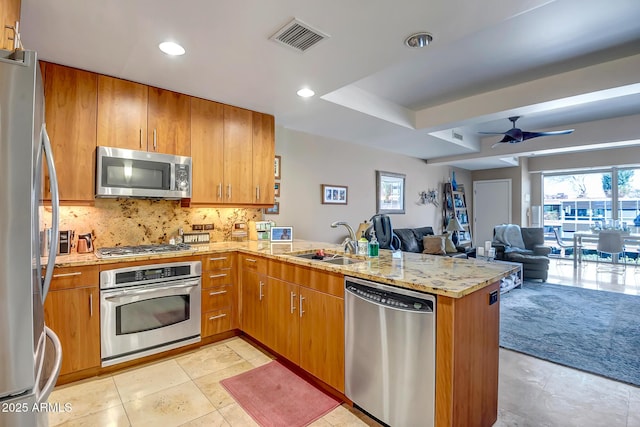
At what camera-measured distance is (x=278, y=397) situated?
85.7 inches

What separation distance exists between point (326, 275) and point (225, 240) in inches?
77.1

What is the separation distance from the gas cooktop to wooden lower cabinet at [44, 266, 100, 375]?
194 mm

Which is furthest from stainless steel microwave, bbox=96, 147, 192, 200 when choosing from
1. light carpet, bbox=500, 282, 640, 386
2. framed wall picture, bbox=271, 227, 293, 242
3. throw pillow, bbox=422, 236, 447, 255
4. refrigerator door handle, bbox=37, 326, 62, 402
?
throw pillow, bbox=422, 236, 447, 255

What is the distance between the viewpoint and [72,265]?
2.27 meters

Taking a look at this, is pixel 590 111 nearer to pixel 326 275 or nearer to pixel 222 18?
pixel 326 275

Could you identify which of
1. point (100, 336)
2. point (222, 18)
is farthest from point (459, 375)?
point (100, 336)

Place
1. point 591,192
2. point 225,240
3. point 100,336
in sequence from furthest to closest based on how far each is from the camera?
point 591,192
point 225,240
point 100,336

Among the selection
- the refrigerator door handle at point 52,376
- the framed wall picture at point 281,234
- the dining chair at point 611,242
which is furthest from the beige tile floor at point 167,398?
the dining chair at point 611,242

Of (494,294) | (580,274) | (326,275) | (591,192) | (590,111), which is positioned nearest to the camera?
(494,294)

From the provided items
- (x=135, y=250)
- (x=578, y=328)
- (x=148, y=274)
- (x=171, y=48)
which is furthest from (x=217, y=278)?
(x=578, y=328)

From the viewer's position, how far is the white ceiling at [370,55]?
71.1 inches

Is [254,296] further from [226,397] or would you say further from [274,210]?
[274,210]

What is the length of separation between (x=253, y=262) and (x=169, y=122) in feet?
5.18

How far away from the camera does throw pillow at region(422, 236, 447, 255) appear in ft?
18.5
